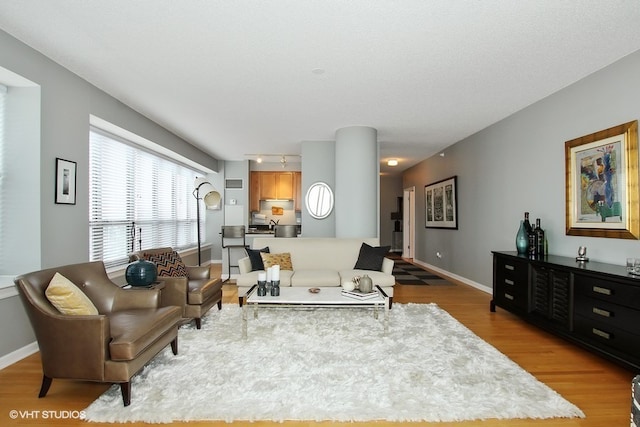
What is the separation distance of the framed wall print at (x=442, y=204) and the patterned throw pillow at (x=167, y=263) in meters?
5.09

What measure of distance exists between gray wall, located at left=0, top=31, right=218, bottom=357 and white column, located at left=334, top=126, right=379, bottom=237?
3421mm

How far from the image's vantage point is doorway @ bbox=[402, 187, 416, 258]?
9703 mm

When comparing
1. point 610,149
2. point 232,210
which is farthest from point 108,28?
point 232,210

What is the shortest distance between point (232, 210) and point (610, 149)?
24.8 feet

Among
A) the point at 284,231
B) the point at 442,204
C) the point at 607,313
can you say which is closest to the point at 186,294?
the point at 284,231

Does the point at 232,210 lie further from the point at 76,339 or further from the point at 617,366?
the point at 617,366

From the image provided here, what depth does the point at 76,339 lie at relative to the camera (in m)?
2.10

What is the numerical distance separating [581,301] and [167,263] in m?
4.19

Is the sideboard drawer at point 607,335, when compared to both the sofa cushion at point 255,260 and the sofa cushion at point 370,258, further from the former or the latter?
the sofa cushion at point 255,260

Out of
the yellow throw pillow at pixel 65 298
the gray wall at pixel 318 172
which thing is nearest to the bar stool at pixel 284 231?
the gray wall at pixel 318 172

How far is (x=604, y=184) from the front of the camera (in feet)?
10.8

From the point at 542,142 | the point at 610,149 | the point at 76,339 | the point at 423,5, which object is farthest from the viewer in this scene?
the point at 542,142

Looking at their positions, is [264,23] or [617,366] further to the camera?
[617,366]

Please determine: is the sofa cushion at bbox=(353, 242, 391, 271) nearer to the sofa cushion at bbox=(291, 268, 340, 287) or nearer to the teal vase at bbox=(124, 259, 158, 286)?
the sofa cushion at bbox=(291, 268, 340, 287)
